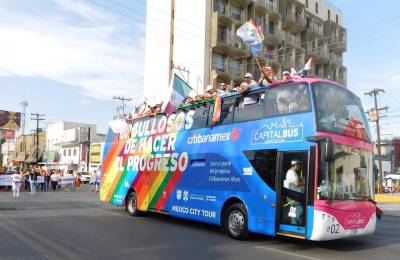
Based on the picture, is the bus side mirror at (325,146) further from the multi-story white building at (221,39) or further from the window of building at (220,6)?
the window of building at (220,6)

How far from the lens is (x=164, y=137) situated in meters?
15.2

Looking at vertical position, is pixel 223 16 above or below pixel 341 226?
above

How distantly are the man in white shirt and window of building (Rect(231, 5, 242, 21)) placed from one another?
41715 millimetres

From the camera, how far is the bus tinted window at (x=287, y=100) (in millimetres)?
10297

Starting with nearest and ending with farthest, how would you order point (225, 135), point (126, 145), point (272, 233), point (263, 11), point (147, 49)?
point (272, 233) < point (225, 135) < point (126, 145) < point (263, 11) < point (147, 49)

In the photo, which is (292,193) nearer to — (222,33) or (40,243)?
(40,243)

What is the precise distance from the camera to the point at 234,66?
5000 centimetres

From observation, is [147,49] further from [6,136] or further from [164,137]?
[164,137]

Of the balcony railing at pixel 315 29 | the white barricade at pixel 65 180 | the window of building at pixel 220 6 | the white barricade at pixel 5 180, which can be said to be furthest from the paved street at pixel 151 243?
the balcony railing at pixel 315 29

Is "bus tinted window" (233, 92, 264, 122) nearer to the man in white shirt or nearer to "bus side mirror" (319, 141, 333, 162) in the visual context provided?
the man in white shirt

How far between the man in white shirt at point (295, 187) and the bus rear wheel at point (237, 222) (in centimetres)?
157

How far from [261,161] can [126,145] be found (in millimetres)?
7747

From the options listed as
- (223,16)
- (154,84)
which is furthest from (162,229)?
(154,84)

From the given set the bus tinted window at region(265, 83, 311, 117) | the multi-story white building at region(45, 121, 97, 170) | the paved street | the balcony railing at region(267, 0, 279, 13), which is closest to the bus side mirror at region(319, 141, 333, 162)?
the bus tinted window at region(265, 83, 311, 117)
